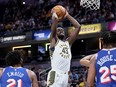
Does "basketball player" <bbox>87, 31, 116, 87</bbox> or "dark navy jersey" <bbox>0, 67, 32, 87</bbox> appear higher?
"basketball player" <bbox>87, 31, 116, 87</bbox>

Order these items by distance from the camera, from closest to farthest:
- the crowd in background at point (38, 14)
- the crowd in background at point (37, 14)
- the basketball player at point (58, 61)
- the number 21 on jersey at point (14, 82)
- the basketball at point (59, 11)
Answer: the number 21 on jersey at point (14, 82), the basketball at point (59, 11), the basketball player at point (58, 61), the crowd in background at point (38, 14), the crowd in background at point (37, 14)

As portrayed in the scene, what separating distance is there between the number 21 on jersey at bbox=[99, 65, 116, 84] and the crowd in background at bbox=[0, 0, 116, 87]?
49.6 feet

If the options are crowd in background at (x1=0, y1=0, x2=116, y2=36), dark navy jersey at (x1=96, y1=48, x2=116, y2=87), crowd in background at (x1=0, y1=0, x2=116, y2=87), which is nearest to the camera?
dark navy jersey at (x1=96, y1=48, x2=116, y2=87)

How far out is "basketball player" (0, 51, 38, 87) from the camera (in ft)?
17.4

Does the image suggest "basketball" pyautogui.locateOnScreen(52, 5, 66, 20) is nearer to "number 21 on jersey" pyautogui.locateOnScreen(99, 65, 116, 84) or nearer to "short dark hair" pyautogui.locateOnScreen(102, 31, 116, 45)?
"short dark hair" pyautogui.locateOnScreen(102, 31, 116, 45)

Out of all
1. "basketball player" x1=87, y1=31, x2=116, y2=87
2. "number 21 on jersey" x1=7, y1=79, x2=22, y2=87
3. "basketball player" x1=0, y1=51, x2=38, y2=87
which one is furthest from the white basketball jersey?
"basketball player" x1=87, y1=31, x2=116, y2=87

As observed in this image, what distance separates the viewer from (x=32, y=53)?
27.7 m

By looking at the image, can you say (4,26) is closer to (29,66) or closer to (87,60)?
(29,66)

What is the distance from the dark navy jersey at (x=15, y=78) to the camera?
529cm

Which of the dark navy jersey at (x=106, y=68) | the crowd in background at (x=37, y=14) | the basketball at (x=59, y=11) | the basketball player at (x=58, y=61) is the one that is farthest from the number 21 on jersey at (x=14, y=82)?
the crowd in background at (x=37, y=14)

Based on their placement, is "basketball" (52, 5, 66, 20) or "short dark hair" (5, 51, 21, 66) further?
"basketball" (52, 5, 66, 20)

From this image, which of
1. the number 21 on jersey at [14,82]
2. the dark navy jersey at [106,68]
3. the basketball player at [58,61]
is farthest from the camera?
the basketball player at [58,61]

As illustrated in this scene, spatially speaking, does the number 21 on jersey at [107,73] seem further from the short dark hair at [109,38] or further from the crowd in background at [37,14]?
the crowd in background at [37,14]

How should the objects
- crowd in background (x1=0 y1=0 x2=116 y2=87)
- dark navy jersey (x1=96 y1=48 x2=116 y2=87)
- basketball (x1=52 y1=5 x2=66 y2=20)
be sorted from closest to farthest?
dark navy jersey (x1=96 y1=48 x2=116 y2=87)
basketball (x1=52 y1=5 x2=66 y2=20)
crowd in background (x1=0 y1=0 x2=116 y2=87)
